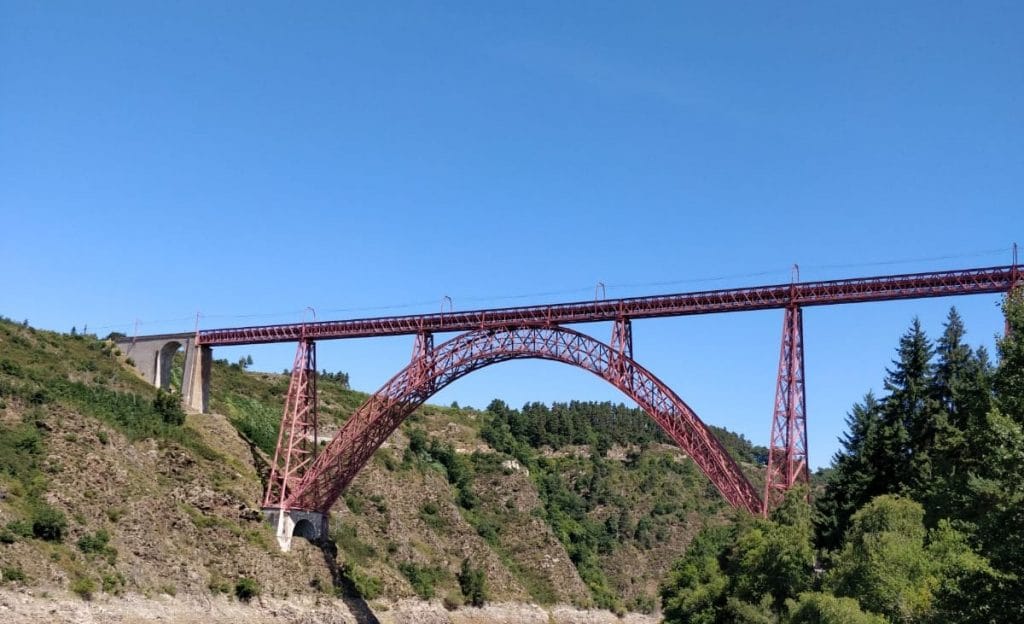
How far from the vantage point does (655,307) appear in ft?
160

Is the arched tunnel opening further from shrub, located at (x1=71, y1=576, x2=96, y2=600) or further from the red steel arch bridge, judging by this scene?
shrub, located at (x1=71, y1=576, x2=96, y2=600)

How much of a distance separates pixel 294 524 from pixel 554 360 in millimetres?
18082

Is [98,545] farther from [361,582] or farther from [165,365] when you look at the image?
[165,365]

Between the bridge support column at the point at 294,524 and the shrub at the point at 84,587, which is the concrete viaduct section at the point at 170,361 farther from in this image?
the shrub at the point at 84,587

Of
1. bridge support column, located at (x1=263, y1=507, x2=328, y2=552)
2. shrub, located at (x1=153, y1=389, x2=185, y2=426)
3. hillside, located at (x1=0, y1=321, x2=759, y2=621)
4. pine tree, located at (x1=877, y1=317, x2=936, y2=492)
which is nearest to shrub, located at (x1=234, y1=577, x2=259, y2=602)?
hillside, located at (x1=0, y1=321, x2=759, y2=621)

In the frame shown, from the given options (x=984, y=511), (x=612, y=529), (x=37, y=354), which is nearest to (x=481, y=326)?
(x=37, y=354)

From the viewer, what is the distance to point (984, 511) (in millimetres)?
25094

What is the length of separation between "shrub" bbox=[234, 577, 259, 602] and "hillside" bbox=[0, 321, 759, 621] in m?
0.08

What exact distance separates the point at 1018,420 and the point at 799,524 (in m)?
17.6

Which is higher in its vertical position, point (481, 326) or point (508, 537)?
point (481, 326)

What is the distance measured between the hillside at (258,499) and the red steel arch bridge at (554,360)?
306 centimetres

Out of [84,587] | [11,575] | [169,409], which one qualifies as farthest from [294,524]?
[11,575]

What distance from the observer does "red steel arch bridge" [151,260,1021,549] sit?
42.5 meters

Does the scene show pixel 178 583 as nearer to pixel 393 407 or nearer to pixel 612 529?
pixel 393 407
